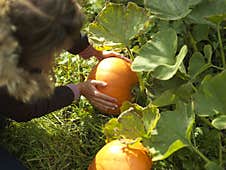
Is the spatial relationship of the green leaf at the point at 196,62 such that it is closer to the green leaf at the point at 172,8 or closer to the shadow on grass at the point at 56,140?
the green leaf at the point at 172,8

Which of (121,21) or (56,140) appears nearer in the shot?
(121,21)

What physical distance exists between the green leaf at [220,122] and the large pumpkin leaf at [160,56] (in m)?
0.21

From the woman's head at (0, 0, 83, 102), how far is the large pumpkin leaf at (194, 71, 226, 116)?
475 millimetres

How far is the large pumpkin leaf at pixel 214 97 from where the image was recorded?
197 cm

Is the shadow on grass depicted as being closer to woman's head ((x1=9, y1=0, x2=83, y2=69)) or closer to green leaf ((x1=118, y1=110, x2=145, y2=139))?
green leaf ((x1=118, y1=110, x2=145, y2=139))

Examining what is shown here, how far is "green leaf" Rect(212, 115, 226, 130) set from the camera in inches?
75.7

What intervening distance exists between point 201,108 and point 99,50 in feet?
1.96

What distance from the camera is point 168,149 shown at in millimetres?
1913

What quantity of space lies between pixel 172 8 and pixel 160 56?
181 millimetres

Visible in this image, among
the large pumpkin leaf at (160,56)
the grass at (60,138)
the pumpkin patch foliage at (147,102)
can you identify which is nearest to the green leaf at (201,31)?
the pumpkin patch foliage at (147,102)

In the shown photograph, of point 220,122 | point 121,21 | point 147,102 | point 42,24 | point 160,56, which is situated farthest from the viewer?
point 147,102

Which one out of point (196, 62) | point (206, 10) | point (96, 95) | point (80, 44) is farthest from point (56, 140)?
point (206, 10)

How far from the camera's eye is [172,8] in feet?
6.93

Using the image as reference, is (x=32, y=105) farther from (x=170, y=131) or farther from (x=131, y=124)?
(x=170, y=131)
